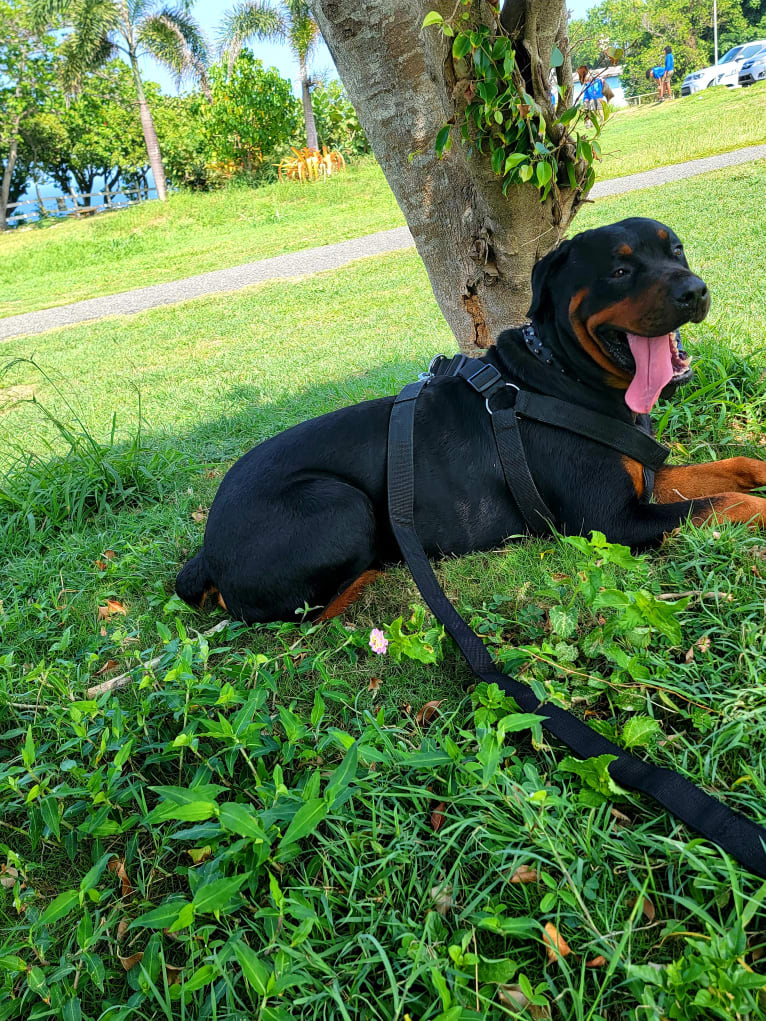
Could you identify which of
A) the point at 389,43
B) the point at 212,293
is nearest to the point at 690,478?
the point at 389,43

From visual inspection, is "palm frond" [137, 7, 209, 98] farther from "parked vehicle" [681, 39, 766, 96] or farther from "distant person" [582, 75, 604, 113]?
"distant person" [582, 75, 604, 113]

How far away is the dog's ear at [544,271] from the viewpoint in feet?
9.55

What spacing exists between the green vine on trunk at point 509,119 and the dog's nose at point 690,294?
1134mm

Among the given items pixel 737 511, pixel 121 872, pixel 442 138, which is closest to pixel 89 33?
pixel 442 138

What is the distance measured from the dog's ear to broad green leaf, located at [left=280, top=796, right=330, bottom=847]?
2.12 m

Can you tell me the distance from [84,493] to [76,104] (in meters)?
46.3

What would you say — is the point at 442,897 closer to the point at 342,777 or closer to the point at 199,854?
the point at 342,777

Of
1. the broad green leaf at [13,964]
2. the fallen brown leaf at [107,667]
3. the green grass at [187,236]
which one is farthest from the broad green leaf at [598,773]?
the green grass at [187,236]

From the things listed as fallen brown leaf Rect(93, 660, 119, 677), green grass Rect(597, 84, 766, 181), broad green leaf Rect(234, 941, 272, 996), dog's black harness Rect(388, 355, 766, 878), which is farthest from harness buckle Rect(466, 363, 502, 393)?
green grass Rect(597, 84, 766, 181)

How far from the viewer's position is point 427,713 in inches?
90.7

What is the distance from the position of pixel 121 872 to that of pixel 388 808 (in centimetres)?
78

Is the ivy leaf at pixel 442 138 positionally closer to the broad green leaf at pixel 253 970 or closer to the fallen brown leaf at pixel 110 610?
the fallen brown leaf at pixel 110 610

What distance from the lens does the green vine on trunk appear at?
315 cm

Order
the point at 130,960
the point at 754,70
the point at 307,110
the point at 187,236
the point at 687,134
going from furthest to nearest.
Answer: the point at 754,70 < the point at 307,110 < the point at 187,236 < the point at 687,134 < the point at 130,960
